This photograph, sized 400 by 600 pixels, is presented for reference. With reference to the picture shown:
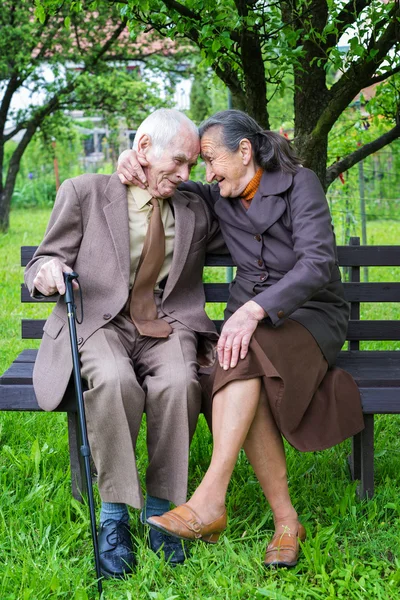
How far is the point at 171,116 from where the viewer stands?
130 inches

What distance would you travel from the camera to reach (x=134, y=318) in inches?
132

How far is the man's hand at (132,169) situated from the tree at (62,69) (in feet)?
24.5

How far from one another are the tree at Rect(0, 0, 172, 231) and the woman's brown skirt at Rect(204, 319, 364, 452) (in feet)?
26.5

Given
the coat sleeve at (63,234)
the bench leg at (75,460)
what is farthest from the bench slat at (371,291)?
the bench leg at (75,460)

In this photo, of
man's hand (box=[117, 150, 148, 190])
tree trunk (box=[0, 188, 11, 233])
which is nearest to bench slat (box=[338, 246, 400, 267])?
man's hand (box=[117, 150, 148, 190])

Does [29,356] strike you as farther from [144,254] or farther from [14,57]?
[14,57]

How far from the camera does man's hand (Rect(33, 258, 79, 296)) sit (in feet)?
10.1

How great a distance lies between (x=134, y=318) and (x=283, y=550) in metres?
1.08

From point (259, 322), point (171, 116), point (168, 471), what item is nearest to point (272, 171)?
point (171, 116)

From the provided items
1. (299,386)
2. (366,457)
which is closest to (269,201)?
(299,386)

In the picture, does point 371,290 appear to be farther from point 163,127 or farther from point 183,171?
point 163,127

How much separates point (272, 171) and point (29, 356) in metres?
1.40

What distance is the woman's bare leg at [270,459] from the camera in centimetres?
302

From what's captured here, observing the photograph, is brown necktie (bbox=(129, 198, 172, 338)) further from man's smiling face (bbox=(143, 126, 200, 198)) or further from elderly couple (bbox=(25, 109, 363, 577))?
man's smiling face (bbox=(143, 126, 200, 198))
